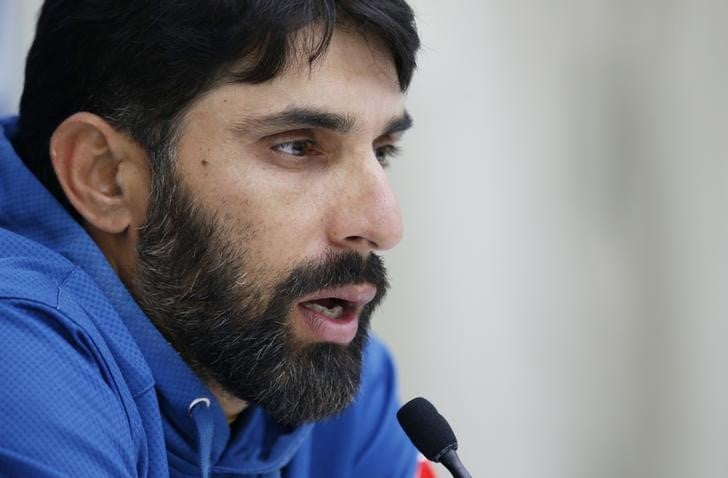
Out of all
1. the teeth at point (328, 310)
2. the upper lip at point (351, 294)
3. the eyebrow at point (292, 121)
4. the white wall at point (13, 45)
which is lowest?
the teeth at point (328, 310)

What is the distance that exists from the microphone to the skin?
0.18 meters

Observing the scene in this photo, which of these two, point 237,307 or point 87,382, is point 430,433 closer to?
point 237,307

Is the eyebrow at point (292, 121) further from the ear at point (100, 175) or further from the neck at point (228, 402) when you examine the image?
the neck at point (228, 402)

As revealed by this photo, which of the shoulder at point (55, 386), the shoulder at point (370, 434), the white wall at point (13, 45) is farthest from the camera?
the white wall at point (13, 45)

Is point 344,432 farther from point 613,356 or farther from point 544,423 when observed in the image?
point 613,356

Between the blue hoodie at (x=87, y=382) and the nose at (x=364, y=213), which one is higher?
the nose at (x=364, y=213)

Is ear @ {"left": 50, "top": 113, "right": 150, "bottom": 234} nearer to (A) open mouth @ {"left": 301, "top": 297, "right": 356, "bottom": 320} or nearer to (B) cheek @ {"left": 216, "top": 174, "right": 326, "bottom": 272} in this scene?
(B) cheek @ {"left": 216, "top": 174, "right": 326, "bottom": 272}

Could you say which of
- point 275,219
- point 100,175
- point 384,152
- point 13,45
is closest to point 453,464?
point 275,219

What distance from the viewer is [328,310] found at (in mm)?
1452

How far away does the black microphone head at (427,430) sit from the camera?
129cm

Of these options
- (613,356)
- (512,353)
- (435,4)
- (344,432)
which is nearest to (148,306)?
(344,432)

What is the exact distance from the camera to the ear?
1444 millimetres

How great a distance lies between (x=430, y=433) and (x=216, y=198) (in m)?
0.41

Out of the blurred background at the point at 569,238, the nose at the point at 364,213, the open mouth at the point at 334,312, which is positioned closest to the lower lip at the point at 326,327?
the open mouth at the point at 334,312
